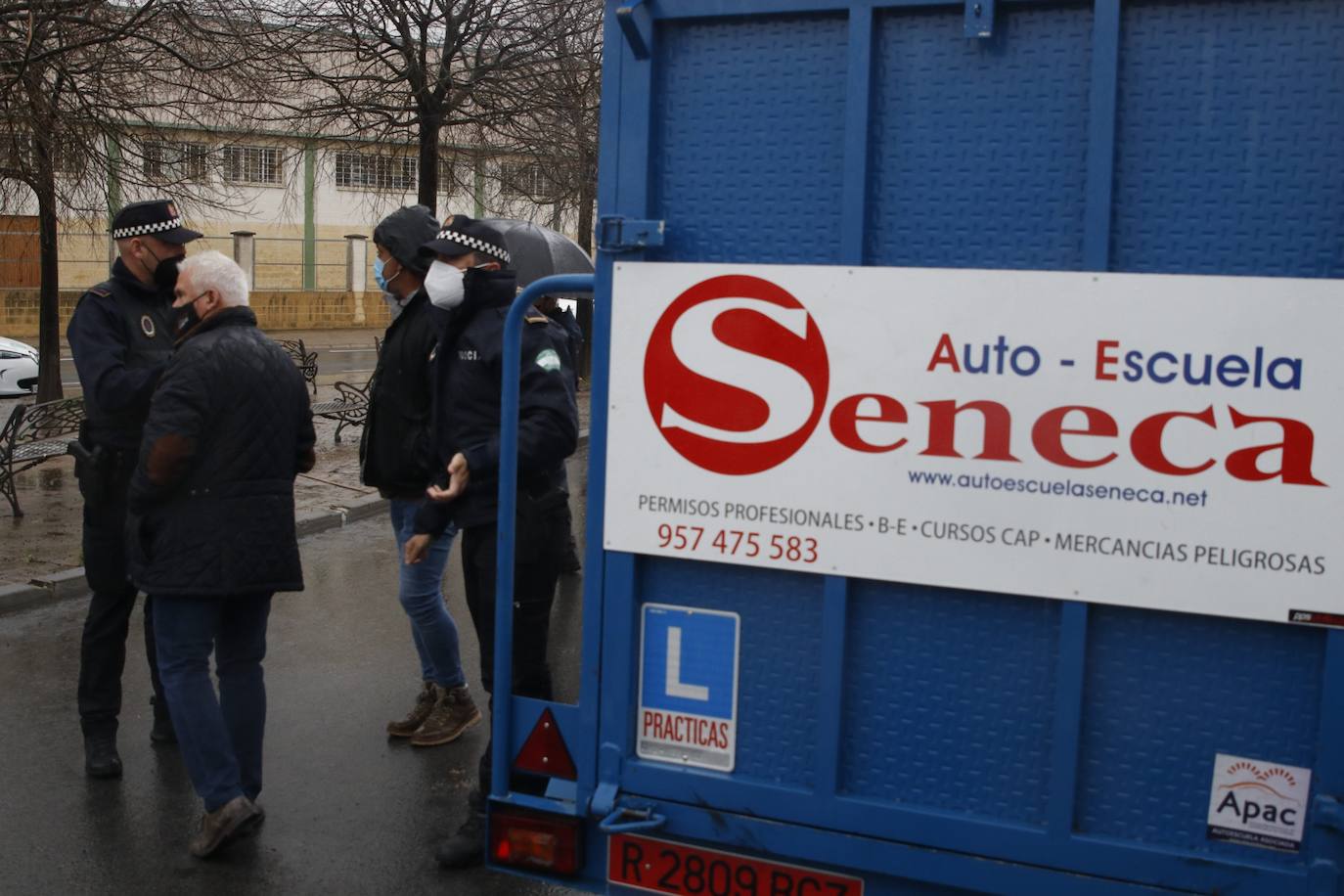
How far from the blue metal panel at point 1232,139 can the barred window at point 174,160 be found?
1332 centimetres

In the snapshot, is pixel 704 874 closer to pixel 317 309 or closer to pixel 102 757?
pixel 102 757

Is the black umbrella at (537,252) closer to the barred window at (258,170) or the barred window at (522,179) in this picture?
the barred window at (522,179)

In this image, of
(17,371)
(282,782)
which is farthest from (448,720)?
(17,371)

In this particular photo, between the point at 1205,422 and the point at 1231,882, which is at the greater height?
the point at 1205,422

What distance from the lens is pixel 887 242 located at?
2.71 m

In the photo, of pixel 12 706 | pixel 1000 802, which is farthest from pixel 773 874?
pixel 12 706

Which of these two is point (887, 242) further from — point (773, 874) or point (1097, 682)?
point (773, 874)

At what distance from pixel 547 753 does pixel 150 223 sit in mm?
3124

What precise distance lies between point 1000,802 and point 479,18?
15.3 metres

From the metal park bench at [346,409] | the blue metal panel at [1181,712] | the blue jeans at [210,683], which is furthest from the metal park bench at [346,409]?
the blue metal panel at [1181,712]

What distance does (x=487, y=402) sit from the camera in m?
4.60

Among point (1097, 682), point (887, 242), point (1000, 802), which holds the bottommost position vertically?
point (1000, 802)

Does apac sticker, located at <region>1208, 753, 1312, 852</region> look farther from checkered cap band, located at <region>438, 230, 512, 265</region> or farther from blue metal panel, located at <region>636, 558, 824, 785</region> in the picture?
checkered cap band, located at <region>438, 230, 512, 265</region>

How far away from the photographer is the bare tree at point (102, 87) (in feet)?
35.4
